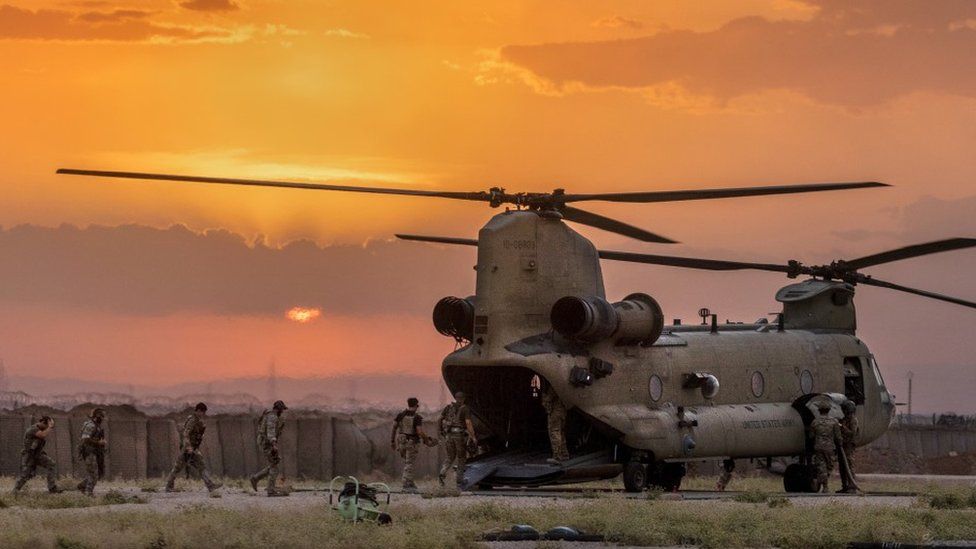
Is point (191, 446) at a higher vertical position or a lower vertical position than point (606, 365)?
lower

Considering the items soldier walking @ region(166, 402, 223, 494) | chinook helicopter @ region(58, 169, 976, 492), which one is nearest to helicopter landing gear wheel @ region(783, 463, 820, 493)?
chinook helicopter @ region(58, 169, 976, 492)

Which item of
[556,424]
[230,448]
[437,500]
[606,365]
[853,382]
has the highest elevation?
[606,365]

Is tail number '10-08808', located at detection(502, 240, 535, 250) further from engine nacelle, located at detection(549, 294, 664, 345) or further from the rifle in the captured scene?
the rifle

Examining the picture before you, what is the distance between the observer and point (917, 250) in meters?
36.6

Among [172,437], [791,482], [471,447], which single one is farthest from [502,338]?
[172,437]

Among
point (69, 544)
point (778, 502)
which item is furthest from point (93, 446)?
point (778, 502)

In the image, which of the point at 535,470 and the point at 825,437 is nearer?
the point at 535,470

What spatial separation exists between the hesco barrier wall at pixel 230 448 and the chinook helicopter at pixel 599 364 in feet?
38.6

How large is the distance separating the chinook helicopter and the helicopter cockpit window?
1.35 metres

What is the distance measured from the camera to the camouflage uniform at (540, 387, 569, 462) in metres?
32.0

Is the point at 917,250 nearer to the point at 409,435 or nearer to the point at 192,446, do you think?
the point at 409,435

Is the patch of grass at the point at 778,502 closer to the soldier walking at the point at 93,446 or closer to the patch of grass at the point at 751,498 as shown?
the patch of grass at the point at 751,498

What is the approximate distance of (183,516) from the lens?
2447cm

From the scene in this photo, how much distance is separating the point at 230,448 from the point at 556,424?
1550 cm
